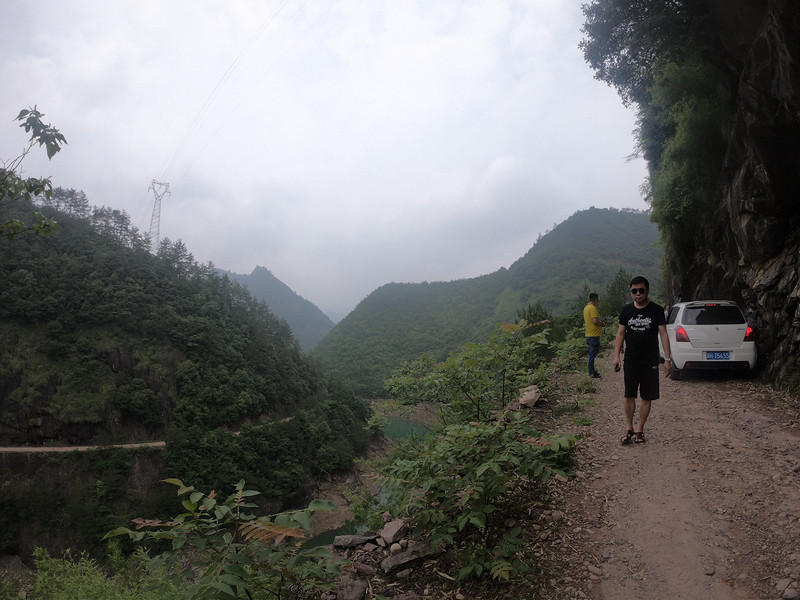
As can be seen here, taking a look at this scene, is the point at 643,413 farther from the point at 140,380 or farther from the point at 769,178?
the point at 140,380

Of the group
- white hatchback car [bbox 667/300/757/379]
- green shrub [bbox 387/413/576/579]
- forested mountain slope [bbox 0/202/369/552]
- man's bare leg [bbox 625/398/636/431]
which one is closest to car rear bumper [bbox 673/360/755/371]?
white hatchback car [bbox 667/300/757/379]

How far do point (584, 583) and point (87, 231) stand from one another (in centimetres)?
8316

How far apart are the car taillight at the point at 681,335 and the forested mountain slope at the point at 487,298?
5388 centimetres

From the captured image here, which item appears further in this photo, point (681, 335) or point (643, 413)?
point (681, 335)

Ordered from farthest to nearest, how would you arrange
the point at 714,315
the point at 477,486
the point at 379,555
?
the point at 714,315, the point at 379,555, the point at 477,486

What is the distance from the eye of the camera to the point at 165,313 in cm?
5988

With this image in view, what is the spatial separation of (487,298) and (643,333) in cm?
8677

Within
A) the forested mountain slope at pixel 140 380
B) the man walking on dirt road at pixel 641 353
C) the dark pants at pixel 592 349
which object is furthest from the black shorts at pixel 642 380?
the forested mountain slope at pixel 140 380

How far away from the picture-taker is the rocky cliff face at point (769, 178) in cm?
674

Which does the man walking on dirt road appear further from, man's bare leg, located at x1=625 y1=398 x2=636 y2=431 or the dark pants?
the dark pants

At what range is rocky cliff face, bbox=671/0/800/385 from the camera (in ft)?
22.1

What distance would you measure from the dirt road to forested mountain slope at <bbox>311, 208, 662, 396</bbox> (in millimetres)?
56990

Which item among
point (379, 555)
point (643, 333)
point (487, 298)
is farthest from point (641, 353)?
point (487, 298)

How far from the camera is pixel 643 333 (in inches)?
186
